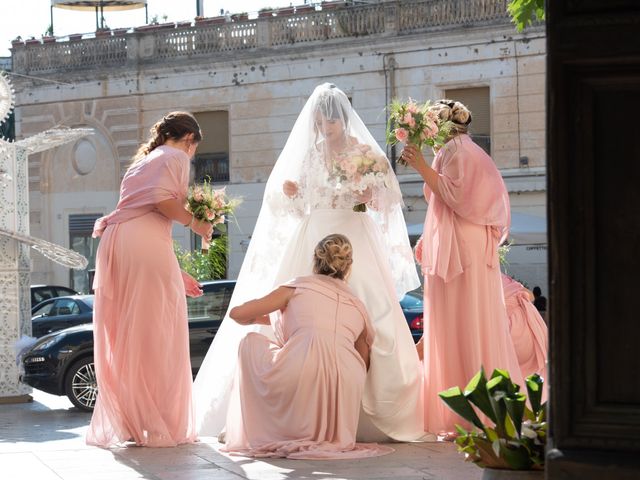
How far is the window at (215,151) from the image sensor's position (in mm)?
34250

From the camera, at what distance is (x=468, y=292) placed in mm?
9719

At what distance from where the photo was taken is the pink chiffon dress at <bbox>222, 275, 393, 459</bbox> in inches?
344

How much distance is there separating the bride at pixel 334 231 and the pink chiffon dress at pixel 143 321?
1.63 ft

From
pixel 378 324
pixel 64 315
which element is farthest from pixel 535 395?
pixel 64 315

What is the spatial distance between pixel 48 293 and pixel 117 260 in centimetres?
1758

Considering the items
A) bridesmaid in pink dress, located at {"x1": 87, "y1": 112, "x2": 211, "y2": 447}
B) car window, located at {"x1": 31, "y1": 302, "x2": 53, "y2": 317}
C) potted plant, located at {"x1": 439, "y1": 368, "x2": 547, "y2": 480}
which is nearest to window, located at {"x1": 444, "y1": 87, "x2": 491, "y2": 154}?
car window, located at {"x1": 31, "y1": 302, "x2": 53, "y2": 317}

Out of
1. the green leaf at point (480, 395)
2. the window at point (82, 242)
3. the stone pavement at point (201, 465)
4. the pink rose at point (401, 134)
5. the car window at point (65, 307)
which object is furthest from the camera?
the window at point (82, 242)

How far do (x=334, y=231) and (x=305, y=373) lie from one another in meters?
1.65

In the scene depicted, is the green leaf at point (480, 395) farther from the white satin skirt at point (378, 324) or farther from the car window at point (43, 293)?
the car window at point (43, 293)

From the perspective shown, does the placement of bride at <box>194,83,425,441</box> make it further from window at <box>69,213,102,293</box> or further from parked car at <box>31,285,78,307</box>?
window at <box>69,213,102,293</box>

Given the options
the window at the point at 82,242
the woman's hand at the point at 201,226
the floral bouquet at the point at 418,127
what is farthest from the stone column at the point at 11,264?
the window at the point at 82,242

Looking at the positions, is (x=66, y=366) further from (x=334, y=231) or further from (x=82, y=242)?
(x=82, y=242)

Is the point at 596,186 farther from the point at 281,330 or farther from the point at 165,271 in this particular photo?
the point at 165,271

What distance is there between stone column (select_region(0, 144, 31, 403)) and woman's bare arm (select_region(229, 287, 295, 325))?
6655mm
